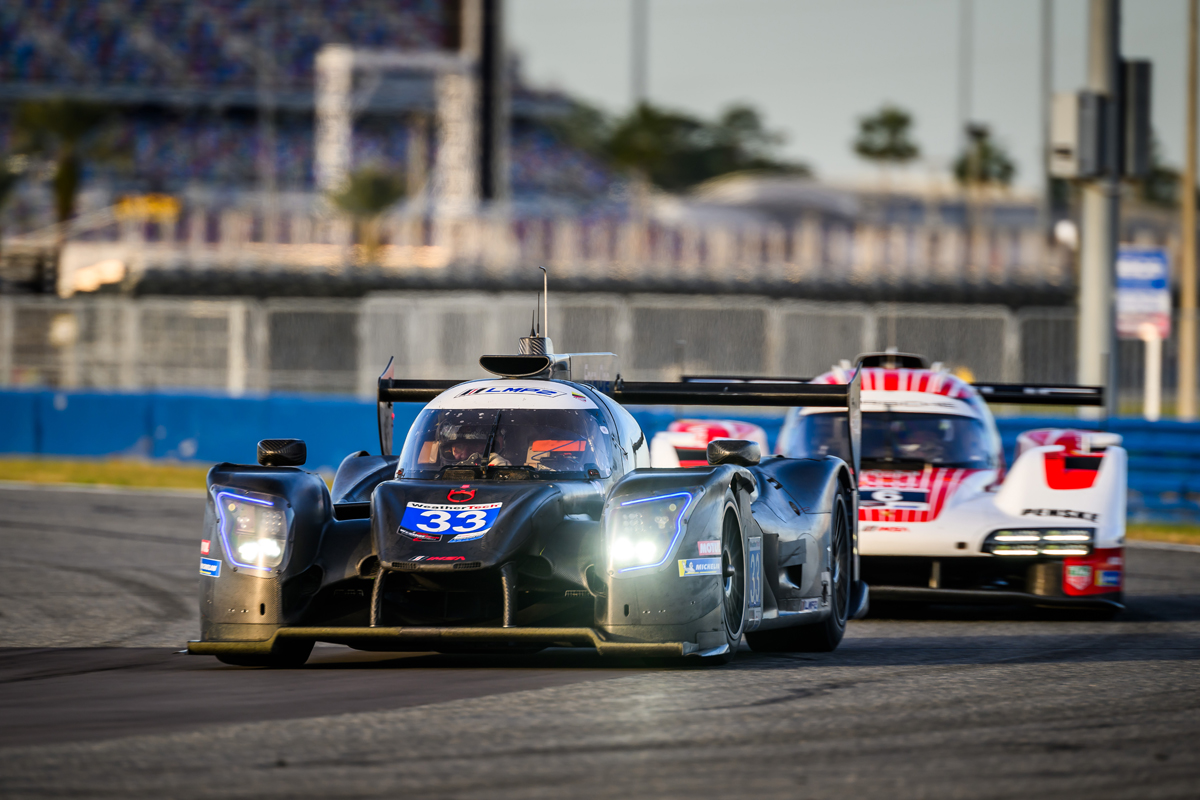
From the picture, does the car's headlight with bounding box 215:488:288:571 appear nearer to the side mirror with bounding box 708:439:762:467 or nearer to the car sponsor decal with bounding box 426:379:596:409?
the car sponsor decal with bounding box 426:379:596:409

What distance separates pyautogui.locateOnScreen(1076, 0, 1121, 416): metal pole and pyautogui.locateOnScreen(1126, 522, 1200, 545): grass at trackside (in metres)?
1.50

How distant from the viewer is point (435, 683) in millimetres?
7523

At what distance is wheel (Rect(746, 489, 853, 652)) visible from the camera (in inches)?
357

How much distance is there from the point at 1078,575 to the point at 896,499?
3.88ft

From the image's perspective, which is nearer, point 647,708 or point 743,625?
point 647,708

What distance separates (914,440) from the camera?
12.2m

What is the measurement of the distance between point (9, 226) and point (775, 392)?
2087 inches

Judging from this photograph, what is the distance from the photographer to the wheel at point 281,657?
7801 millimetres

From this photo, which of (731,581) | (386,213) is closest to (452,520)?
(731,581)

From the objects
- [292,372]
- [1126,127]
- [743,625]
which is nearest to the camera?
[743,625]

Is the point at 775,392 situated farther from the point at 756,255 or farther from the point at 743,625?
the point at 756,255

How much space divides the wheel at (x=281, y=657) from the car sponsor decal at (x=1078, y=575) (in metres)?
4.88

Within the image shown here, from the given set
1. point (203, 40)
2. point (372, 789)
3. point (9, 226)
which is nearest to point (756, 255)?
point (9, 226)

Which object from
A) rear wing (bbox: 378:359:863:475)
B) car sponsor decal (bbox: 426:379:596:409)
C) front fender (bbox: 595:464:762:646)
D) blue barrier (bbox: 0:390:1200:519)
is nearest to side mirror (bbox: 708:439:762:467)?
front fender (bbox: 595:464:762:646)
